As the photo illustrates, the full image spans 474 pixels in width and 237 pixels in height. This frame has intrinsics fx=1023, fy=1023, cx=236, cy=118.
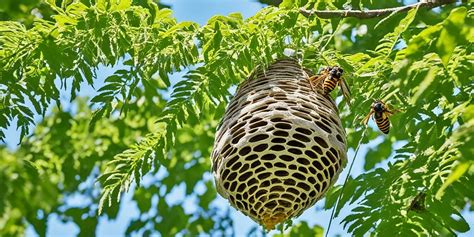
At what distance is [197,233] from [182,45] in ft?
13.1

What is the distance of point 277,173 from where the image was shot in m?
2.99

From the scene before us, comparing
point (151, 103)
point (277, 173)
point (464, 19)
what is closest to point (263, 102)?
point (277, 173)

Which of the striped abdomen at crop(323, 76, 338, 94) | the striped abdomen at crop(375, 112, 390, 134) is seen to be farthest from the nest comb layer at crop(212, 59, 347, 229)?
the striped abdomen at crop(375, 112, 390, 134)

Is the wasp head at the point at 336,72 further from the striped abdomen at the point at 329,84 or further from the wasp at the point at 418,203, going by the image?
the wasp at the point at 418,203

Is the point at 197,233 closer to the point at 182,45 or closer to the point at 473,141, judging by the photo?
the point at 182,45

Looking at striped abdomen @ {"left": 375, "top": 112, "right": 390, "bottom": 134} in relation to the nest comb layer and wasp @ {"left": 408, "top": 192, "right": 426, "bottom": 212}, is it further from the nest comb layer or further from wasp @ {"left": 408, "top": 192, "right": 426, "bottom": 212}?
wasp @ {"left": 408, "top": 192, "right": 426, "bottom": 212}

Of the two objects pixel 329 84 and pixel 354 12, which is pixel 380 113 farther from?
pixel 354 12

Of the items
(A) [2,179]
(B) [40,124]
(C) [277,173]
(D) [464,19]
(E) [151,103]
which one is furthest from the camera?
(B) [40,124]

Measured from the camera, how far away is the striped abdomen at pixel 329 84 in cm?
317

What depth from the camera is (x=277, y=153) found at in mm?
2980

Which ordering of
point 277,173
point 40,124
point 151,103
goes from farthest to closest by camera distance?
point 40,124, point 151,103, point 277,173

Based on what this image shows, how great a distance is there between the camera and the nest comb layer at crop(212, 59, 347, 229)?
2.99 m

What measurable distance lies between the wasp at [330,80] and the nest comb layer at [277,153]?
0.06 m

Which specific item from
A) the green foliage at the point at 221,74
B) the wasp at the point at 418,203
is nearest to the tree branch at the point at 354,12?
the green foliage at the point at 221,74
